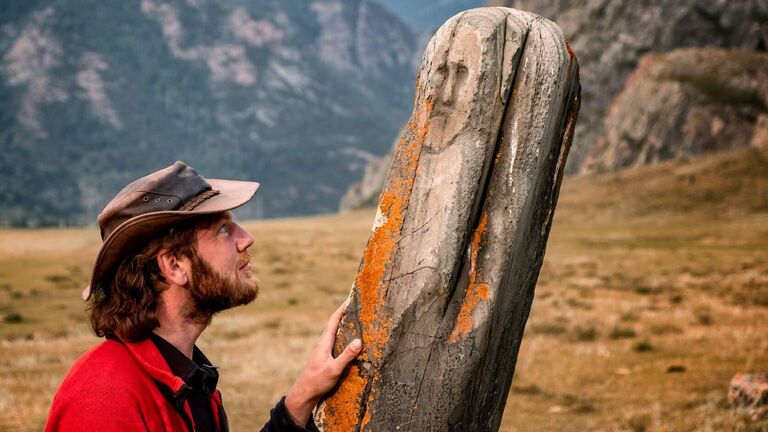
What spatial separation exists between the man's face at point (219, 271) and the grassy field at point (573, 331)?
28.1 feet

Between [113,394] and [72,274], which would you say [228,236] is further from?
[72,274]

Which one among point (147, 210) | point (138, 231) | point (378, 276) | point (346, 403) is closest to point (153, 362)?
point (138, 231)

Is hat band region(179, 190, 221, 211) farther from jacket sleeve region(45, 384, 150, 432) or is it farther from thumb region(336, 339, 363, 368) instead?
thumb region(336, 339, 363, 368)

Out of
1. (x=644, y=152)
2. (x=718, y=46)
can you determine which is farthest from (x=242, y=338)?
(x=718, y=46)

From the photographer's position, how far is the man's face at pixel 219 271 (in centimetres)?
415

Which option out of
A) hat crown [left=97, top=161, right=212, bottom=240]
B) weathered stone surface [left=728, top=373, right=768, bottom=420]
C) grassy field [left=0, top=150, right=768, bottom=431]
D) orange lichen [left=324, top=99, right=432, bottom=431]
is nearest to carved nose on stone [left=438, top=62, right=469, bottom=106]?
orange lichen [left=324, top=99, right=432, bottom=431]

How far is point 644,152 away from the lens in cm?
11188

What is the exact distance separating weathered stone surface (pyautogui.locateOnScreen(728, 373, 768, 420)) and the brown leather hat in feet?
31.1

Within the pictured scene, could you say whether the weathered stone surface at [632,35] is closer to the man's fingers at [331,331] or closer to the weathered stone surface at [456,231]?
the weathered stone surface at [456,231]

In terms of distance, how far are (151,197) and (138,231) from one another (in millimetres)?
213

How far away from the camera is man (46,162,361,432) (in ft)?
12.2

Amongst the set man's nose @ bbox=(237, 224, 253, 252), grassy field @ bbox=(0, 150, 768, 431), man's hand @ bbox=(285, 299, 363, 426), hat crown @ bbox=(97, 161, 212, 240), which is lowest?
grassy field @ bbox=(0, 150, 768, 431)

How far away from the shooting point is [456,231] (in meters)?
4.90

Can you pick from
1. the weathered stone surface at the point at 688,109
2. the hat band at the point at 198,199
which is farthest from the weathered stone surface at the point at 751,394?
the weathered stone surface at the point at 688,109
